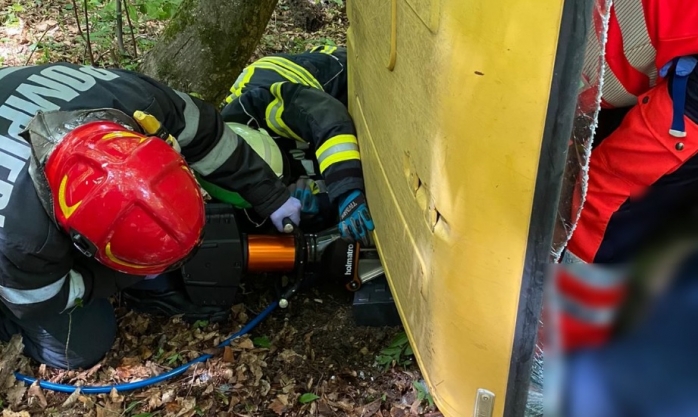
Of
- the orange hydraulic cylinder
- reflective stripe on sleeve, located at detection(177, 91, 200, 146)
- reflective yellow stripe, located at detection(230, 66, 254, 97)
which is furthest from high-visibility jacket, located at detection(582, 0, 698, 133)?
reflective yellow stripe, located at detection(230, 66, 254, 97)

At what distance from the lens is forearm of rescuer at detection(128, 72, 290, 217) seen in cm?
303

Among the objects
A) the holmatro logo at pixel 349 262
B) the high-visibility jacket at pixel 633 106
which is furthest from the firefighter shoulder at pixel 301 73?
the high-visibility jacket at pixel 633 106

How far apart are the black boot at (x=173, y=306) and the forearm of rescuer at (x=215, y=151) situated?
1.78 ft

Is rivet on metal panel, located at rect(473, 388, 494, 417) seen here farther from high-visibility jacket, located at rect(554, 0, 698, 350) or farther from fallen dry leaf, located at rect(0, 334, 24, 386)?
fallen dry leaf, located at rect(0, 334, 24, 386)

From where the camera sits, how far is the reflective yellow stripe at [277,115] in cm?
365

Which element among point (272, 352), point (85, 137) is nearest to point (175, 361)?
point (272, 352)

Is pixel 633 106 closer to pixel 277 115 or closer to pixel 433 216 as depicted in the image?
pixel 433 216

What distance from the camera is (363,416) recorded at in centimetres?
273

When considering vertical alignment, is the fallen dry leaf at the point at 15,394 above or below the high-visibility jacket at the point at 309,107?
below

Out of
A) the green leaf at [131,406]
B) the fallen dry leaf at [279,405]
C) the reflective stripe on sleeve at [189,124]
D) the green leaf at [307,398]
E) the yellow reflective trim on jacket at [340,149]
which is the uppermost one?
the reflective stripe on sleeve at [189,124]

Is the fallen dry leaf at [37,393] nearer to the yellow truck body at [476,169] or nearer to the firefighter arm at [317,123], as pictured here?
the firefighter arm at [317,123]

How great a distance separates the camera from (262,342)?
3162 mm

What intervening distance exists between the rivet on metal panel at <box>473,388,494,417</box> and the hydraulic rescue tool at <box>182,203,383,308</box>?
1.30m

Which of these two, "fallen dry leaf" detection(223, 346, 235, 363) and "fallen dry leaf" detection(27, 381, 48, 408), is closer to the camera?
"fallen dry leaf" detection(27, 381, 48, 408)
